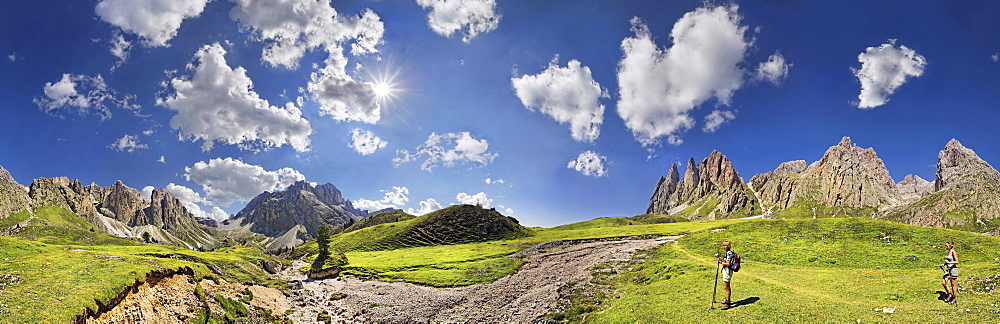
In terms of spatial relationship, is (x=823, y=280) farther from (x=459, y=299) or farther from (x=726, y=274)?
(x=459, y=299)

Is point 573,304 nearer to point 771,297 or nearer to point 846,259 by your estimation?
point 771,297

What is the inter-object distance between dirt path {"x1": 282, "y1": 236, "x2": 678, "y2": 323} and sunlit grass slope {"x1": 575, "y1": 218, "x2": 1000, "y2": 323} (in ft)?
28.7

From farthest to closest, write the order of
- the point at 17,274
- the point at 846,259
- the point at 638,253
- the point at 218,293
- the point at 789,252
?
the point at 638,253, the point at 789,252, the point at 846,259, the point at 218,293, the point at 17,274

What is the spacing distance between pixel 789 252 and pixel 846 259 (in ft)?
19.7

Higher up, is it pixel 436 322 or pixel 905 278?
pixel 905 278

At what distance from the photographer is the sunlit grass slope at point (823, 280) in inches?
884

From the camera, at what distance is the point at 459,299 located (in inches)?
2064

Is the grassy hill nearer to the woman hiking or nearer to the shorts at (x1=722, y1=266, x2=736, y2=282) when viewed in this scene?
the shorts at (x1=722, y1=266, x2=736, y2=282)

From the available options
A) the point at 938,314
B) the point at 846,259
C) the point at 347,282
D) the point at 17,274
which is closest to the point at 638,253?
the point at 846,259

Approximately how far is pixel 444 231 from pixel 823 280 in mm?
155450

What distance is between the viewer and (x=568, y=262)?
6950 cm

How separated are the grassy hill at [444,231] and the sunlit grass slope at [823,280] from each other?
121398 millimetres

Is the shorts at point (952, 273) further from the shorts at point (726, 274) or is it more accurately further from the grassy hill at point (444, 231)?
the grassy hill at point (444, 231)

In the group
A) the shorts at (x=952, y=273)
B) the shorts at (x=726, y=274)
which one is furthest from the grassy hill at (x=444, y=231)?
the shorts at (x=952, y=273)
